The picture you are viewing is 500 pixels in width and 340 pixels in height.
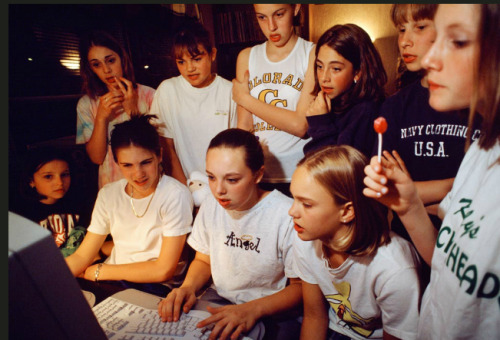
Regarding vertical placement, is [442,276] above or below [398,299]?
above

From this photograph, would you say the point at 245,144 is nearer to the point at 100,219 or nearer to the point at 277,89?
the point at 277,89

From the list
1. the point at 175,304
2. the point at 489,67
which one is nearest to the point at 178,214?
the point at 175,304

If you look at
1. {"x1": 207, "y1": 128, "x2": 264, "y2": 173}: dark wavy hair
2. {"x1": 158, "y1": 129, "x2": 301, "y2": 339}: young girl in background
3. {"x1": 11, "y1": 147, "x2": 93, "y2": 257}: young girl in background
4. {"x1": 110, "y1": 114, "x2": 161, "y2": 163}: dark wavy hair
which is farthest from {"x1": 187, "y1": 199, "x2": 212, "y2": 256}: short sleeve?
{"x1": 11, "y1": 147, "x2": 93, "y2": 257}: young girl in background

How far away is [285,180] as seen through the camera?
157cm

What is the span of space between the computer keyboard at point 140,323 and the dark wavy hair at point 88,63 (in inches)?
46.8

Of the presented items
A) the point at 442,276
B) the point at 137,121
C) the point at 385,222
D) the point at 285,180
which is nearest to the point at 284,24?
the point at 285,180

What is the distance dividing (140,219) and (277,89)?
3.35 ft

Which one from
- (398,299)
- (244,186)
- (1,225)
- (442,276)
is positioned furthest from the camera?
(244,186)

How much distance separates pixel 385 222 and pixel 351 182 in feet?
0.60

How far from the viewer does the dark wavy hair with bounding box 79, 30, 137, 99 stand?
1.57m

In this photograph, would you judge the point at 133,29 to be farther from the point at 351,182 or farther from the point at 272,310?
the point at 272,310

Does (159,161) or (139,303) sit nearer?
(139,303)

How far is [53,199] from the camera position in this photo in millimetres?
1568

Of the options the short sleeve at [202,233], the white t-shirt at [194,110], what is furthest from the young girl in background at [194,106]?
the short sleeve at [202,233]
